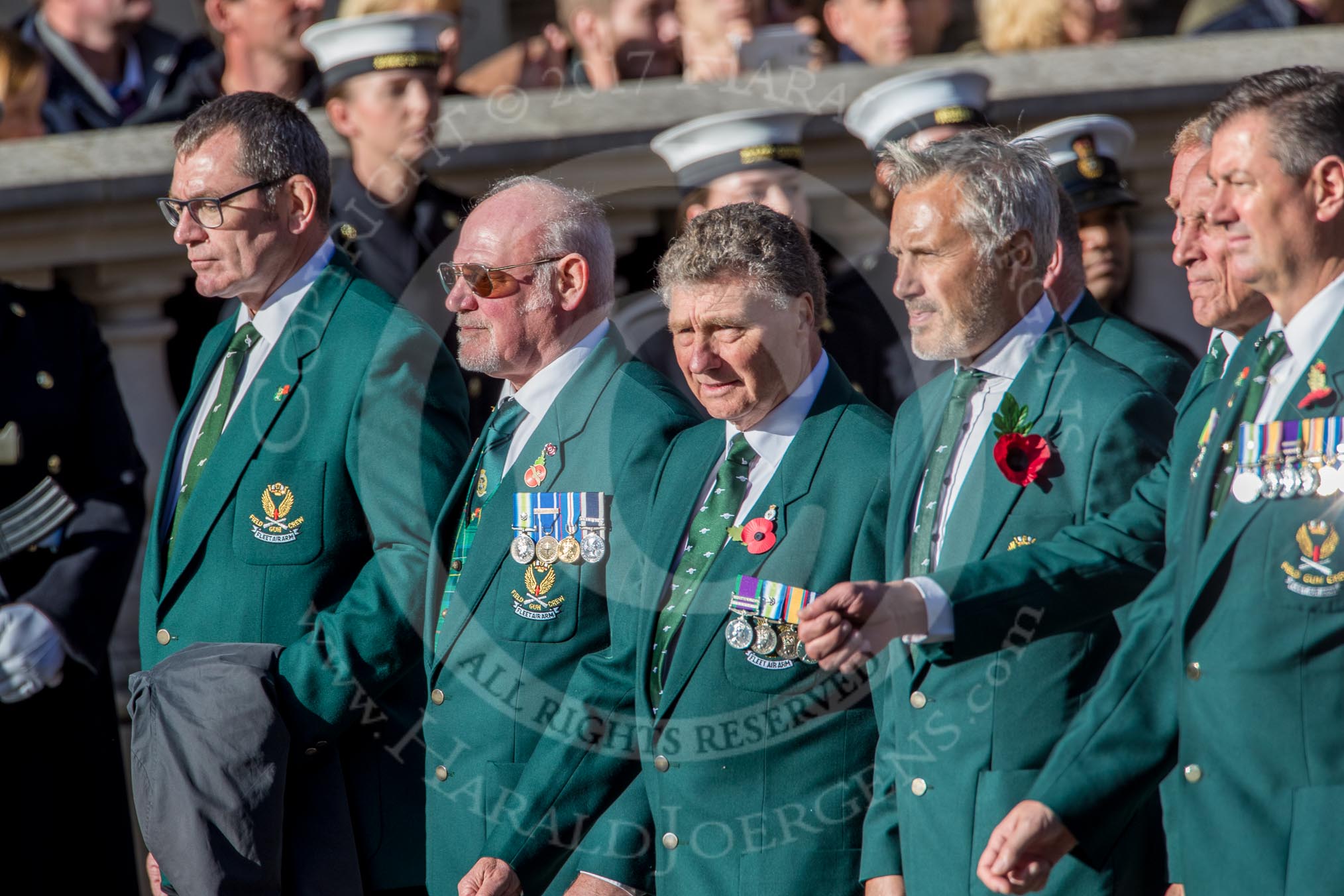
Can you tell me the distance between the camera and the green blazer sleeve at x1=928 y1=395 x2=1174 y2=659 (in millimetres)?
3295

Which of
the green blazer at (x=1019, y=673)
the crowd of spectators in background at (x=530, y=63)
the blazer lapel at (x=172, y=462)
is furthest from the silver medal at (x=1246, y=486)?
the crowd of spectators in background at (x=530, y=63)

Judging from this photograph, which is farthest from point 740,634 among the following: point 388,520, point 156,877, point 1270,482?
point 156,877

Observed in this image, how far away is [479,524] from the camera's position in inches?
163

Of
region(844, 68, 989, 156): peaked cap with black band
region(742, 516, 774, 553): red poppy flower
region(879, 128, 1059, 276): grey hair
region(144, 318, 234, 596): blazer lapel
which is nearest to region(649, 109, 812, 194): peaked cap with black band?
region(844, 68, 989, 156): peaked cap with black band

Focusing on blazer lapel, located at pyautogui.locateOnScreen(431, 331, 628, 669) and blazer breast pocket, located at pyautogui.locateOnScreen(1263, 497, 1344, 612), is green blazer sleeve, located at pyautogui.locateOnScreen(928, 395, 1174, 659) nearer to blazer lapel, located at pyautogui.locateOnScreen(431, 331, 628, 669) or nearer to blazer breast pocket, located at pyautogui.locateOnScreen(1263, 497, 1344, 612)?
blazer breast pocket, located at pyautogui.locateOnScreen(1263, 497, 1344, 612)

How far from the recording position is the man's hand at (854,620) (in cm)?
305

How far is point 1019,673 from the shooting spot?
350 cm

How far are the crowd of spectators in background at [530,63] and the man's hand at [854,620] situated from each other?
10.8 ft

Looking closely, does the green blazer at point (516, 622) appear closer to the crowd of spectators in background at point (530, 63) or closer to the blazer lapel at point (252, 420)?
the blazer lapel at point (252, 420)

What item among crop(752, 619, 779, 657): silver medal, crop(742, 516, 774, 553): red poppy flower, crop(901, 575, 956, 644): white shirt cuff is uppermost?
crop(742, 516, 774, 553): red poppy flower

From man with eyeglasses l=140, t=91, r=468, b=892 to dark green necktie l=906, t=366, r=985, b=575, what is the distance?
118cm

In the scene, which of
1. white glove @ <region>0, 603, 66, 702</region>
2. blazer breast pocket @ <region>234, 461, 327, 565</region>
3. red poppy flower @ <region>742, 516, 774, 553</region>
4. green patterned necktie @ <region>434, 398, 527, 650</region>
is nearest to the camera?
red poppy flower @ <region>742, 516, 774, 553</region>

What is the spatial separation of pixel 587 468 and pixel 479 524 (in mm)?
270

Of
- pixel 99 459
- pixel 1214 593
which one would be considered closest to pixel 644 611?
pixel 1214 593
